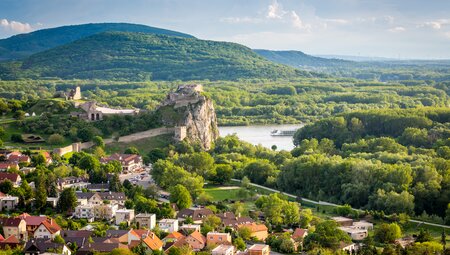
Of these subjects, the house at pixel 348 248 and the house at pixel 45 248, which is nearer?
the house at pixel 45 248

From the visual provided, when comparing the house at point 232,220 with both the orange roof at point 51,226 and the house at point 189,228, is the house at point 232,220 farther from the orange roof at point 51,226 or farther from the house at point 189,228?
the orange roof at point 51,226

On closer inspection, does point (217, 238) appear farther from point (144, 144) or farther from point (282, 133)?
point (282, 133)

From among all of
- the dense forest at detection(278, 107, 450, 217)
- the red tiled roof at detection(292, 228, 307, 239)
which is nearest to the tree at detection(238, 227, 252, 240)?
the red tiled roof at detection(292, 228, 307, 239)

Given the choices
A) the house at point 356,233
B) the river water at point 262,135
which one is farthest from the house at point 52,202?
the river water at point 262,135

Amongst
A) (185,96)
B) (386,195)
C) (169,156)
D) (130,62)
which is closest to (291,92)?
(130,62)

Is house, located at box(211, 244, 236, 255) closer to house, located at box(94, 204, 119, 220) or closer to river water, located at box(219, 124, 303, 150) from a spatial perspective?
house, located at box(94, 204, 119, 220)
